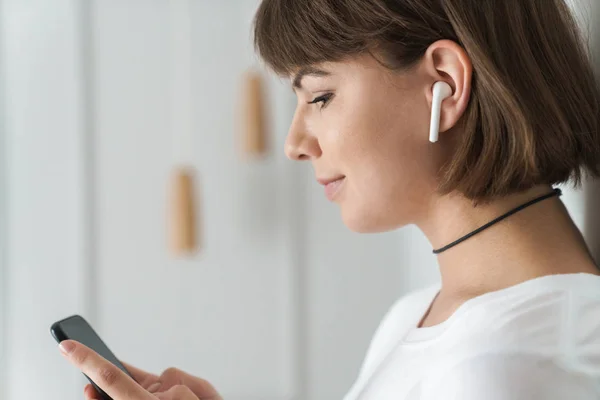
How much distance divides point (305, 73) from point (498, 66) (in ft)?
0.66

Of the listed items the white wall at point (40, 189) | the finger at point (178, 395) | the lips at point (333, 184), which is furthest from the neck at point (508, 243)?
the white wall at point (40, 189)

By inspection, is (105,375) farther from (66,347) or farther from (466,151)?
(466,151)

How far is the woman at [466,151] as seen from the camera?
2.08 feet

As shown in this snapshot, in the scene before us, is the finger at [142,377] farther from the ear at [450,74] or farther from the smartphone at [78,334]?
the ear at [450,74]

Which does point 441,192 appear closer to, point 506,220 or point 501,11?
point 506,220

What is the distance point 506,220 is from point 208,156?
4.31 ft

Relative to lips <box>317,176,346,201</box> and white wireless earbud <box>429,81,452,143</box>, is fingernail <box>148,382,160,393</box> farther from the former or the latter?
white wireless earbud <box>429,81,452,143</box>

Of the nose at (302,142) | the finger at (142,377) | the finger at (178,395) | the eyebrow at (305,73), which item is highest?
the eyebrow at (305,73)

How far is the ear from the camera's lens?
0.68 m

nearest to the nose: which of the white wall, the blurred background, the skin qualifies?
the skin

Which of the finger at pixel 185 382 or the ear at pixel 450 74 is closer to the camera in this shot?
the ear at pixel 450 74

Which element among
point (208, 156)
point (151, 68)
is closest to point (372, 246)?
point (208, 156)

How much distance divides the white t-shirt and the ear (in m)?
0.18

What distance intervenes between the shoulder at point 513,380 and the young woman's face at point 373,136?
0.66 feet
